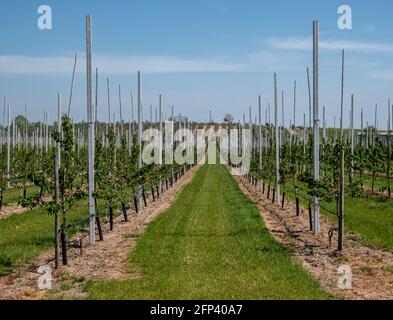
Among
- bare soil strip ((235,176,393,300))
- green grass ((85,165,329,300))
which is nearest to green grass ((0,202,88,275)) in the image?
green grass ((85,165,329,300))

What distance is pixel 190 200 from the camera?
94.8ft

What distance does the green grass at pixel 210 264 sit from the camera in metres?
11.0

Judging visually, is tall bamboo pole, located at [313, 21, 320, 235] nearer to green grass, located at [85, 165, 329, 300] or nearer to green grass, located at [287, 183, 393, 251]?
green grass, located at [287, 183, 393, 251]

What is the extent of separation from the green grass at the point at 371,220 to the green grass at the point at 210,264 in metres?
2.87

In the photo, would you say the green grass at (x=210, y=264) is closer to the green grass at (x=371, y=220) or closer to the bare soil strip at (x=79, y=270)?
the bare soil strip at (x=79, y=270)

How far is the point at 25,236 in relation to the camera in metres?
17.6

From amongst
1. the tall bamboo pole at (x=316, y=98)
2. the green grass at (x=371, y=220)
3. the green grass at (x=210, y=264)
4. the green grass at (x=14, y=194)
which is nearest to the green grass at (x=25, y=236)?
the green grass at (x=210, y=264)

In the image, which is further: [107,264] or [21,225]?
[21,225]

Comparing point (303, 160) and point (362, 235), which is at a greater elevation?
point (303, 160)

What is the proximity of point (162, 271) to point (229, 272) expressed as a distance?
152cm

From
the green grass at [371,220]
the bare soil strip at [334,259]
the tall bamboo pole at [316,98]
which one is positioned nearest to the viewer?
the bare soil strip at [334,259]
